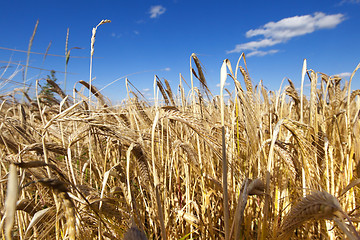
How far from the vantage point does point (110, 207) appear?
107 centimetres

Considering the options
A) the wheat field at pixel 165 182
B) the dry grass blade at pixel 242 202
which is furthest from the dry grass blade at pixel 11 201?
the dry grass blade at pixel 242 202

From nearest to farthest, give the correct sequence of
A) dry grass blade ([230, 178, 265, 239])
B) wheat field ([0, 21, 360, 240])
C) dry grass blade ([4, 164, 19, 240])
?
dry grass blade ([4, 164, 19, 240]), wheat field ([0, 21, 360, 240]), dry grass blade ([230, 178, 265, 239])

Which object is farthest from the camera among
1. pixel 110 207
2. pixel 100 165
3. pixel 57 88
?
pixel 57 88

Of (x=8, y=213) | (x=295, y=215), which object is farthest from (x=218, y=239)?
(x=8, y=213)

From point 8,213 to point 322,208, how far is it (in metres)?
0.72

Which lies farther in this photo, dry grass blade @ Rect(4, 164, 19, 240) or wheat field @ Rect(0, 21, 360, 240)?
wheat field @ Rect(0, 21, 360, 240)

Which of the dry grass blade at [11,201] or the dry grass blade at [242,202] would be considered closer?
the dry grass blade at [11,201]

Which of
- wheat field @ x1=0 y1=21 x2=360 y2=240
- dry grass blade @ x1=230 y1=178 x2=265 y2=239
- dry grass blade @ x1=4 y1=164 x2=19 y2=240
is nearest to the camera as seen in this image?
dry grass blade @ x1=4 y1=164 x2=19 y2=240

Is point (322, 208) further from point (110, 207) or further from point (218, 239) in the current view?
point (218, 239)

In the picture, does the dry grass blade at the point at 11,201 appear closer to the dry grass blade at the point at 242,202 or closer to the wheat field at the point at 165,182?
the wheat field at the point at 165,182

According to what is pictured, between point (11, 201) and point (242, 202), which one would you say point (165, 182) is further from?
point (11, 201)

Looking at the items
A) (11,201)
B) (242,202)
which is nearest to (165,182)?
(242,202)

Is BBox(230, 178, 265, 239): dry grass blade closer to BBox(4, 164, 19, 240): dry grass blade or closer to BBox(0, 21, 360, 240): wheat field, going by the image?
BBox(0, 21, 360, 240): wheat field

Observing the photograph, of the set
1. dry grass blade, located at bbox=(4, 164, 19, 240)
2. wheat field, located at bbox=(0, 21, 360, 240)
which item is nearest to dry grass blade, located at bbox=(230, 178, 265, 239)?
wheat field, located at bbox=(0, 21, 360, 240)
